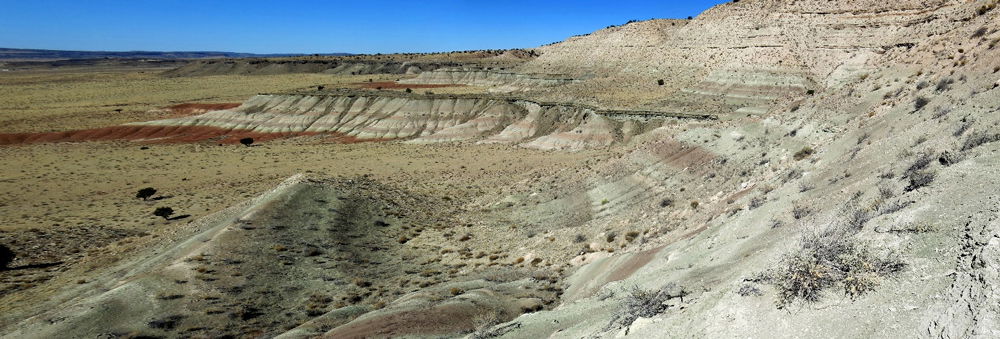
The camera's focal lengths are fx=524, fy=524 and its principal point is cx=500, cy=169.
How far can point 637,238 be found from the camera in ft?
55.3

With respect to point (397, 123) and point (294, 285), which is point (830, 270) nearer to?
point (294, 285)

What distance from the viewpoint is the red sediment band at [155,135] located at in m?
61.4

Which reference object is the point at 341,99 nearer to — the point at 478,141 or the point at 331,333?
the point at 478,141

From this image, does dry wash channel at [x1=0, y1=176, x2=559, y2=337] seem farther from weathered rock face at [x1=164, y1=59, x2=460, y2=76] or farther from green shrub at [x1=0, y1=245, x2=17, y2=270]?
weathered rock face at [x1=164, y1=59, x2=460, y2=76]

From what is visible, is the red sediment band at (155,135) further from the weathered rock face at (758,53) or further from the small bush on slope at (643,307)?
the small bush on slope at (643,307)

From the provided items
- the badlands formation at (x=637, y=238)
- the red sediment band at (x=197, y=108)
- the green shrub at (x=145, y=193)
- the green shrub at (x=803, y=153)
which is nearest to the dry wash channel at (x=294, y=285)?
the badlands formation at (x=637, y=238)

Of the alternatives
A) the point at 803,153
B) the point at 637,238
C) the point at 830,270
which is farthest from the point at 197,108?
the point at 830,270

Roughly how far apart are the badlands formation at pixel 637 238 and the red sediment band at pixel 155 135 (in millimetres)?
17323

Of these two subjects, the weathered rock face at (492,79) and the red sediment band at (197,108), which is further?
the weathered rock face at (492,79)

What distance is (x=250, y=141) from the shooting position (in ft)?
193

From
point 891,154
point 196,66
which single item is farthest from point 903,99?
point 196,66

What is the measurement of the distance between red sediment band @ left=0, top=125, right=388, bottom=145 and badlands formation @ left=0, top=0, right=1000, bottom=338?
56.8 ft

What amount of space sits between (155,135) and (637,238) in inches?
2682

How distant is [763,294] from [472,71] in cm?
10512
